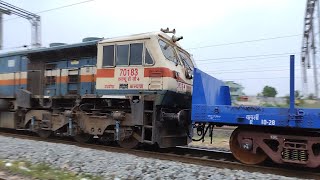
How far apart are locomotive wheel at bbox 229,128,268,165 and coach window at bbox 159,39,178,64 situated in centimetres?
317

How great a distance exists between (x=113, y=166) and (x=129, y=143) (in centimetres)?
354

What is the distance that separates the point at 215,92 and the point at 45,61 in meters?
7.11

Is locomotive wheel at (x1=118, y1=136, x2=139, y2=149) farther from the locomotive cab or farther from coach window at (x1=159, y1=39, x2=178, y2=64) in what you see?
coach window at (x1=159, y1=39, x2=178, y2=64)

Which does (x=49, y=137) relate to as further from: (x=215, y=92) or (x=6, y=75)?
(x=215, y=92)

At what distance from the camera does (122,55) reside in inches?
436

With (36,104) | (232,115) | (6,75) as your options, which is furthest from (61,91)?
(232,115)

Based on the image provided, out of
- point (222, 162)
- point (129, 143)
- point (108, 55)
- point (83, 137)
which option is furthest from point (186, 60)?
point (222, 162)

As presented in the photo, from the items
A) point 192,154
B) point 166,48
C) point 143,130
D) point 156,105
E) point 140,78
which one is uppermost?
point 166,48

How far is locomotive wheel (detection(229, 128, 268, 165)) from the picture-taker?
8.91 m

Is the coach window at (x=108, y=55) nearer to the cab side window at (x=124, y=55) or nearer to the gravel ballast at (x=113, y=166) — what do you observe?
the cab side window at (x=124, y=55)

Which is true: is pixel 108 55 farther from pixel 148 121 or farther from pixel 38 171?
pixel 38 171

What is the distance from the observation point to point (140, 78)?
420 inches

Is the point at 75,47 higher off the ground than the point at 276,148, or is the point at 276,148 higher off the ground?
the point at 75,47

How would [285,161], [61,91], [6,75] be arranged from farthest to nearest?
1. [6,75]
2. [61,91]
3. [285,161]
